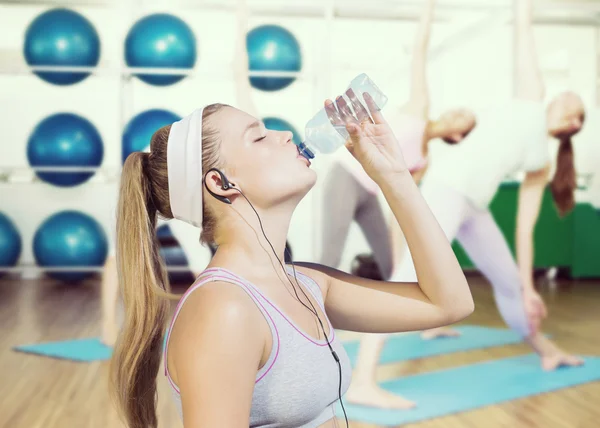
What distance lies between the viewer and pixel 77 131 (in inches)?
167

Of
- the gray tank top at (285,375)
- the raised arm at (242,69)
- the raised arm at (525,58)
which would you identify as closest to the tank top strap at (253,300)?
the gray tank top at (285,375)

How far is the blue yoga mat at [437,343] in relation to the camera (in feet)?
10.4

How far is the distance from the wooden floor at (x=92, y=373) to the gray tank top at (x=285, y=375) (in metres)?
1.40

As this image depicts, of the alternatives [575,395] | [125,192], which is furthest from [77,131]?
[125,192]

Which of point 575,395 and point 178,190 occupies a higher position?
point 178,190

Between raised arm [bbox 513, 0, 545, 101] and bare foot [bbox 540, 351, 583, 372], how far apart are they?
1208 millimetres

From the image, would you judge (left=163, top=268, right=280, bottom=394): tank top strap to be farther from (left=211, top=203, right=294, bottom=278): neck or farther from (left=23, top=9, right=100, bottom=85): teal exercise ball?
(left=23, top=9, right=100, bottom=85): teal exercise ball

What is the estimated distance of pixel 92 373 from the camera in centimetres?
281

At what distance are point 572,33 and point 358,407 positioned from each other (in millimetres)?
4594

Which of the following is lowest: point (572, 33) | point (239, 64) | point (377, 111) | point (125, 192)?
point (125, 192)

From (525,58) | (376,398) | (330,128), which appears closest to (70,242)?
(376,398)

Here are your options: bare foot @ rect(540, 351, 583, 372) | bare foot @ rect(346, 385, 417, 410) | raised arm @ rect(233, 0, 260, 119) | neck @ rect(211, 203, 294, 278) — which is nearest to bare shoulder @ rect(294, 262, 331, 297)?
neck @ rect(211, 203, 294, 278)

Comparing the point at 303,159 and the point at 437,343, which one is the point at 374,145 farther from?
A: the point at 437,343

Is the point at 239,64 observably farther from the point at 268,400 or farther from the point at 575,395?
the point at 268,400
